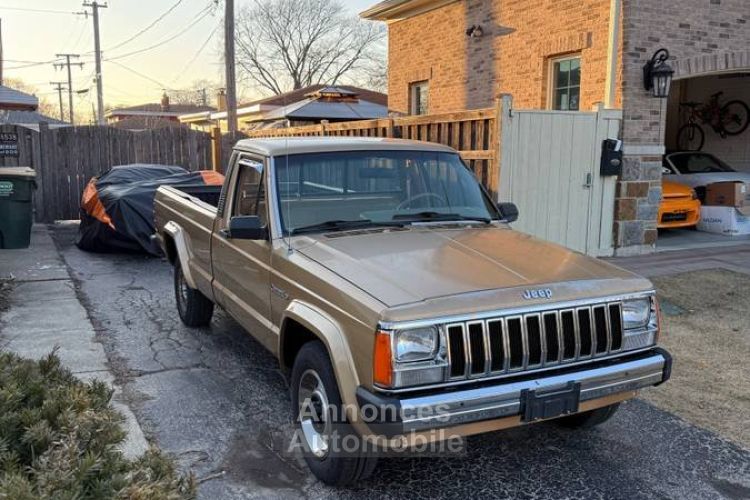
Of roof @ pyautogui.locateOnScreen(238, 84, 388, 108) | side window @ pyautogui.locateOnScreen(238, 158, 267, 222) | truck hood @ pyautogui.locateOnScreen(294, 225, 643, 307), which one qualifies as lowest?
truck hood @ pyautogui.locateOnScreen(294, 225, 643, 307)

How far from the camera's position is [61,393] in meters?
2.74

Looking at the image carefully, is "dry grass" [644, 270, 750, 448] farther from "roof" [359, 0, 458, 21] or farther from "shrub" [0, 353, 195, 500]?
"roof" [359, 0, 458, 21]

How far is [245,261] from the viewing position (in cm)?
459

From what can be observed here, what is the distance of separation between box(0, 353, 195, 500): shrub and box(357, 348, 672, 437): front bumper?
0.85m

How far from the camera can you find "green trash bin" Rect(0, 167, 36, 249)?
993 cm

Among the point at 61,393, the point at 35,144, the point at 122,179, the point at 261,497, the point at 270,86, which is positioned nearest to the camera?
the point at 61,393

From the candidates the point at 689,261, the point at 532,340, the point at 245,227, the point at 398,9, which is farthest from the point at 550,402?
the point at 398,9

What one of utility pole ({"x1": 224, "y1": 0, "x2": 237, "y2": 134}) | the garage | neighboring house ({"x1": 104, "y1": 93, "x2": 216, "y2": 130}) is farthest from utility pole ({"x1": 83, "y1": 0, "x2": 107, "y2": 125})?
the garage

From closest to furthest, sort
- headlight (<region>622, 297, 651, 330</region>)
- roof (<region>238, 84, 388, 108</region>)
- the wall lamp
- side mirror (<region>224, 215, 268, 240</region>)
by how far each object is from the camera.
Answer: headlight (<region>622, 297, 651, 330</region>)
side mirror (<region>224, 215, 268, 240</region>)
the wall lamp
roof (<region>238, 84, 388, 108</region>)

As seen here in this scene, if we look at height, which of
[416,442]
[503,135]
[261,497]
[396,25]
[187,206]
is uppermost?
[396,25]

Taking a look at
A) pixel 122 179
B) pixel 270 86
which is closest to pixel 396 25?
pixel 122 179

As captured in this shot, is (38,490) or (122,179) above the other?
(122,179)

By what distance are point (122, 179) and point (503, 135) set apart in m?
6.38

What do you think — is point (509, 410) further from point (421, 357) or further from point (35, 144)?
point (35, 144)
